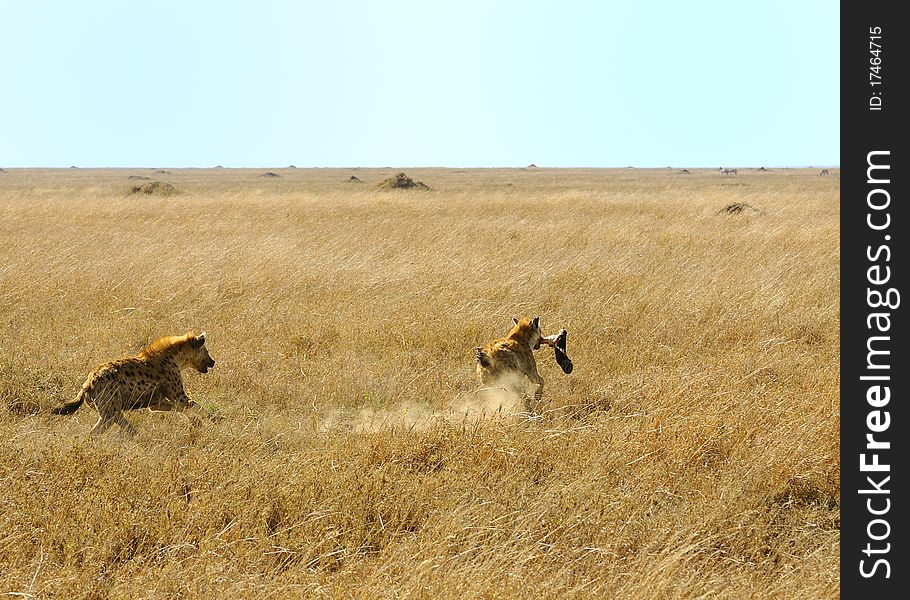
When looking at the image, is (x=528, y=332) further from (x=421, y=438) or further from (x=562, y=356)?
(x=421, y=438)

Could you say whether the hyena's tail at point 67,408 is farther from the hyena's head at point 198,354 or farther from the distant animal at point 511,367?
the distant animal at point 511,367

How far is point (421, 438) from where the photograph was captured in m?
Answer: 5.75

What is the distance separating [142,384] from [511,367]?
2902 millimetres

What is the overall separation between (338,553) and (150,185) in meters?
31.3

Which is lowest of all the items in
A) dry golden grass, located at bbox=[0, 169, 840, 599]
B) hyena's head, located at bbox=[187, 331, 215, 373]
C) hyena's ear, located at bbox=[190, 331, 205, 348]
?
dry golden grass, located at bbox=[0, 169, 840, 599]

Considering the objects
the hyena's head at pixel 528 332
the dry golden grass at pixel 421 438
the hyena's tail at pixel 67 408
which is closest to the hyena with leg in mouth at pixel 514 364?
the hyena's head at pixel 528 332

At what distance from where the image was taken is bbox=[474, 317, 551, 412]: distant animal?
23.1 ft

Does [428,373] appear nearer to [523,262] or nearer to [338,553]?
[338,553]

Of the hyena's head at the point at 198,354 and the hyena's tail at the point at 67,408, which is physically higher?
the hyena's head at the point at 198,354

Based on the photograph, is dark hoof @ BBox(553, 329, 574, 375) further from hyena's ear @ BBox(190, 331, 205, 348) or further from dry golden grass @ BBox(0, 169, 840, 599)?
hyena's ear @ BBox(190, 331, 205, 348)

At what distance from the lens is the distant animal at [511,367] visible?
7047 mm

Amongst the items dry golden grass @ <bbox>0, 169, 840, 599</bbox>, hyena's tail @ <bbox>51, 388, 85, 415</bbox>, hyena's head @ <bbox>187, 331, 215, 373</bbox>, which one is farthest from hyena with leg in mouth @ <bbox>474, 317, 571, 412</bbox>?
hyena's tail @ <bbox>51, 388, 85, 415</bbox>

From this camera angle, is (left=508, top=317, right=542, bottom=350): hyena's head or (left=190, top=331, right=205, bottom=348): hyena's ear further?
(left=508, top=317, right=542, bottom=350): hyena's head

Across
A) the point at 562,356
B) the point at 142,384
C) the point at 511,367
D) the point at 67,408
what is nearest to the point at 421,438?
the point at 511,367
